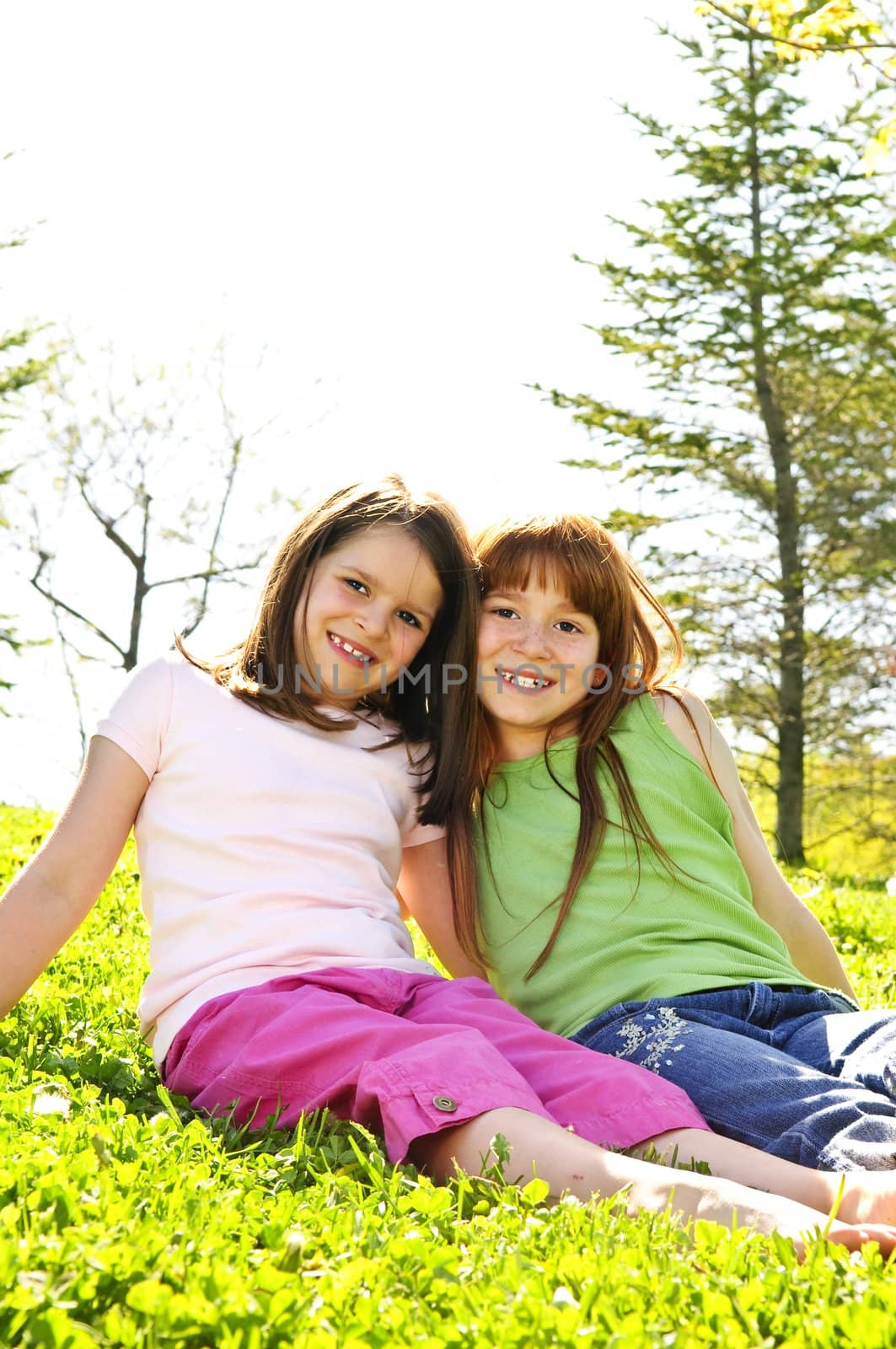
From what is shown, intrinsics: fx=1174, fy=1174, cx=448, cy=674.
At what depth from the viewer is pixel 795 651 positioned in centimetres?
1553

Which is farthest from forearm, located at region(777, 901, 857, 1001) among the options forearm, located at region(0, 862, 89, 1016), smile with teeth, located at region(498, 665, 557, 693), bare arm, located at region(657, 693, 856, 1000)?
forearm, located at region(0, 862, 89, 1016)

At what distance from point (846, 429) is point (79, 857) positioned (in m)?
16.1

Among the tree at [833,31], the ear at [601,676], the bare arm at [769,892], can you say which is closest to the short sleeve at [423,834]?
the ear at [601,676]

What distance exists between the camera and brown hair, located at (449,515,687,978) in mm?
3049

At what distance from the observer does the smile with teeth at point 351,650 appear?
308cm

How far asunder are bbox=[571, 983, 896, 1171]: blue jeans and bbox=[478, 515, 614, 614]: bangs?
3.77 feet

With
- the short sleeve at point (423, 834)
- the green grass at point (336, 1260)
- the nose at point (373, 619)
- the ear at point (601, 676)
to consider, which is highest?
the nose at point (373, 619)

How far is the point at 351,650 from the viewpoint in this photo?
308cm

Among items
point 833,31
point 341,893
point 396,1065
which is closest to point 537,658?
point 341,893

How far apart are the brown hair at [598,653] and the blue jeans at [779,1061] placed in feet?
1.50

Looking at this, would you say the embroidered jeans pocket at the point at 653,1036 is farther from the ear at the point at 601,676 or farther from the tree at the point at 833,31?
the tree at the point at 833,31

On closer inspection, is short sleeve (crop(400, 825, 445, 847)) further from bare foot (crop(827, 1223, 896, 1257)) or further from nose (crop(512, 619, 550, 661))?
bare foot (crop(827, 1223, 896, 1257))

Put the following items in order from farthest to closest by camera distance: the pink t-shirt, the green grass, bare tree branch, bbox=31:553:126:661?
bare tree branch, bbox=31:553:126:661 < the pink t-shirt < the green grass

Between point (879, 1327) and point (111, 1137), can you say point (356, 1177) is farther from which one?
point (879, 1327)
